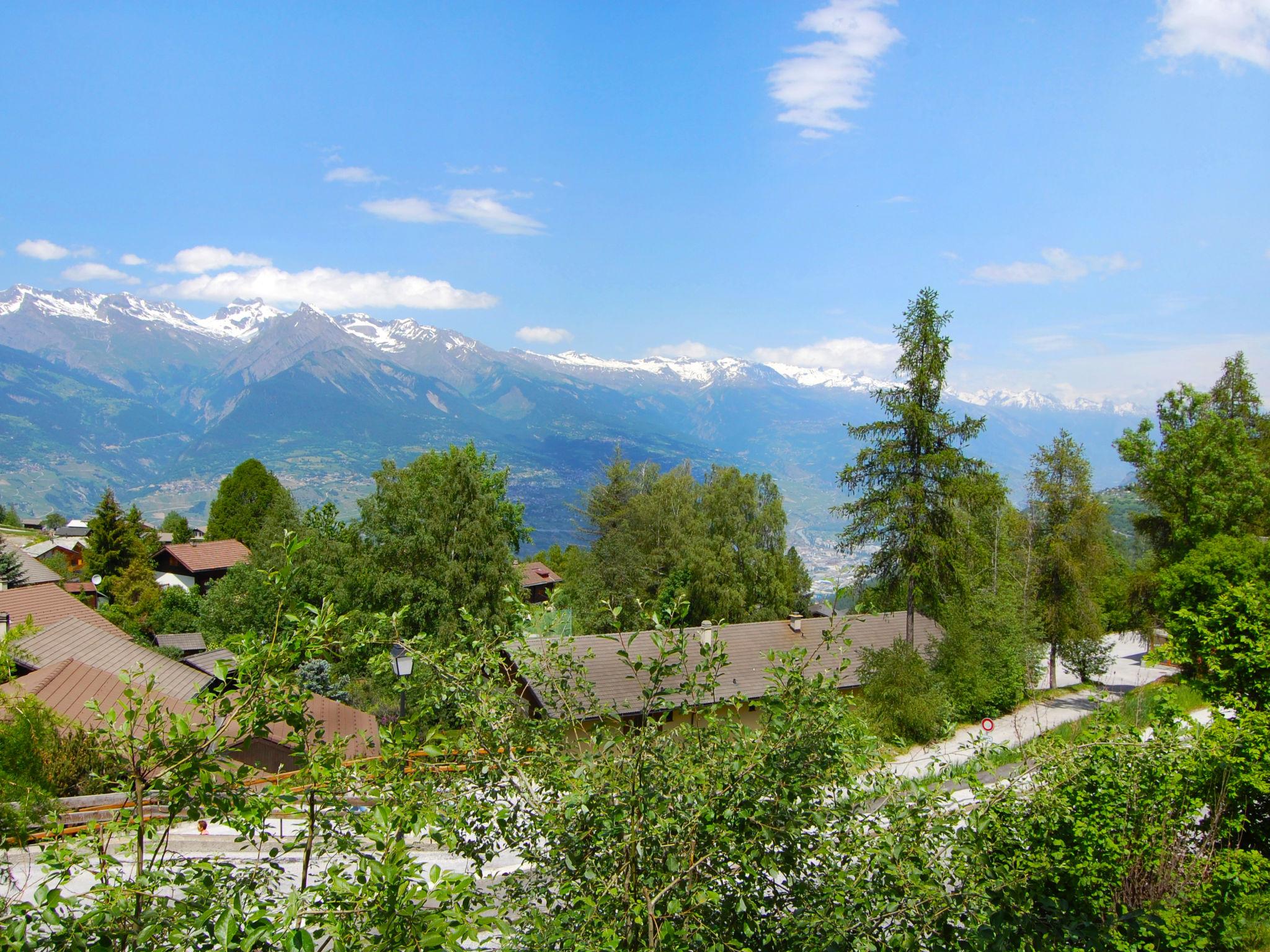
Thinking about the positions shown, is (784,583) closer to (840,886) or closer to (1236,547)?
(1236,547)

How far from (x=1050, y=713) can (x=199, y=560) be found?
5646 centimetres

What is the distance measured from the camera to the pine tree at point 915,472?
23.2 metres

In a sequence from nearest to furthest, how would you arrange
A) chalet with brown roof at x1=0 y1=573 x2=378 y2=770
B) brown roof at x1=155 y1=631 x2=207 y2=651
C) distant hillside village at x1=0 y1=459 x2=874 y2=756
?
chalet with brown roof at x1=0 y1=573 x2=378 y2=770 < distant hillside village at x1=0 y1=459 x2=874 y2=756 < brown roof at x1=155 y1=631 x2=207 y2=651

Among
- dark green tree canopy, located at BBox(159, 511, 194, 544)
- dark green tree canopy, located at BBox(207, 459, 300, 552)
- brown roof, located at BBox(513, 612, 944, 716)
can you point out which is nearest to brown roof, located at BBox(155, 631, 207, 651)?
dark green tree canopy, located at BBox(207, 459, 300, 552)

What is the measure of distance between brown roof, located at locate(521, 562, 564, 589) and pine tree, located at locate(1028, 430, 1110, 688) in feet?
124

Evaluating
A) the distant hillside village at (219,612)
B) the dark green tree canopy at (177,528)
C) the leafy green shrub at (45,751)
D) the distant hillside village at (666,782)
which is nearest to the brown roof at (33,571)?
the distant hillside village at (219,612)

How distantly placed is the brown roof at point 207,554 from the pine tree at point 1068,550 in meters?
50.9

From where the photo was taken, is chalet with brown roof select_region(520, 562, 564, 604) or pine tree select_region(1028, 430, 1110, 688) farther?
chalet with brown roof select_region(520, 562, 564, 604)

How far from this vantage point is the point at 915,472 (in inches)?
939

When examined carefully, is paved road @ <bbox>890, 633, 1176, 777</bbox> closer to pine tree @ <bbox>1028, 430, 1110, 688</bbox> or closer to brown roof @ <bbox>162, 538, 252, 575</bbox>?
pine tree @ <bbox>1028, 430, 1110, 688</bbox>

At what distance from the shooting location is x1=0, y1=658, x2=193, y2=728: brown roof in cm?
1702

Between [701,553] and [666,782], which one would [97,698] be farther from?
[701,553]

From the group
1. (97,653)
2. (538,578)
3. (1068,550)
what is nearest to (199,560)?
(538,578)

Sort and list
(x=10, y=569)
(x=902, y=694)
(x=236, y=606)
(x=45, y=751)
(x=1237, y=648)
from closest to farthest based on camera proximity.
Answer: (x=1237, y=648)
(x=45, y=751)
(x=902, y=694)
(x=236, y=606)
(x=10, y=569)
